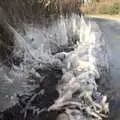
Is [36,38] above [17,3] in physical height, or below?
below

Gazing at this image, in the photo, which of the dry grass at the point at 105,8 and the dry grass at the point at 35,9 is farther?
the dry grass at the point at 105,8

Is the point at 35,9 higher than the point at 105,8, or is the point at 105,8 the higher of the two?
the point at 35,9

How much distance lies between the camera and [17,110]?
454cm

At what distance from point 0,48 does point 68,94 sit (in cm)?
124

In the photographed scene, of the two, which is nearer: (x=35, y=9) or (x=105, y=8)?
(x=35, y=9)

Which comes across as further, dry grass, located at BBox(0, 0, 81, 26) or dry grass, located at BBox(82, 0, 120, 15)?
dry grass, located at BBox(82, 0, 120, 15)

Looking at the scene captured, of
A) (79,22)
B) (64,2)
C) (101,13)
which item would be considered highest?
(64,2)

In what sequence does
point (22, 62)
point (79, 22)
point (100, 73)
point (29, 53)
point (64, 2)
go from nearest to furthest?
1. point (22, 62)
2. point (29, 53)
3. point (100, 73)
4. point (64, 2)
5. point (79, 22)

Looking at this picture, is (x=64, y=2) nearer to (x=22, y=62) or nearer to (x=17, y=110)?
(x=22, y=62)

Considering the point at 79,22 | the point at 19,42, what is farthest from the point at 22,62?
the point at 79,22

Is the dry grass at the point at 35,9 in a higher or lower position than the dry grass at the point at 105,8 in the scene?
higher

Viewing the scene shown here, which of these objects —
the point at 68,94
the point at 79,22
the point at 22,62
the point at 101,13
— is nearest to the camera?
the point at 68,94

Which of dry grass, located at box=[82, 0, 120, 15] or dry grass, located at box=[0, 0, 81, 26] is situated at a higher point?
dry grass, located at box=[0, 0, 81, 26]

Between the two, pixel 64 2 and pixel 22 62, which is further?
pixel 64 2
